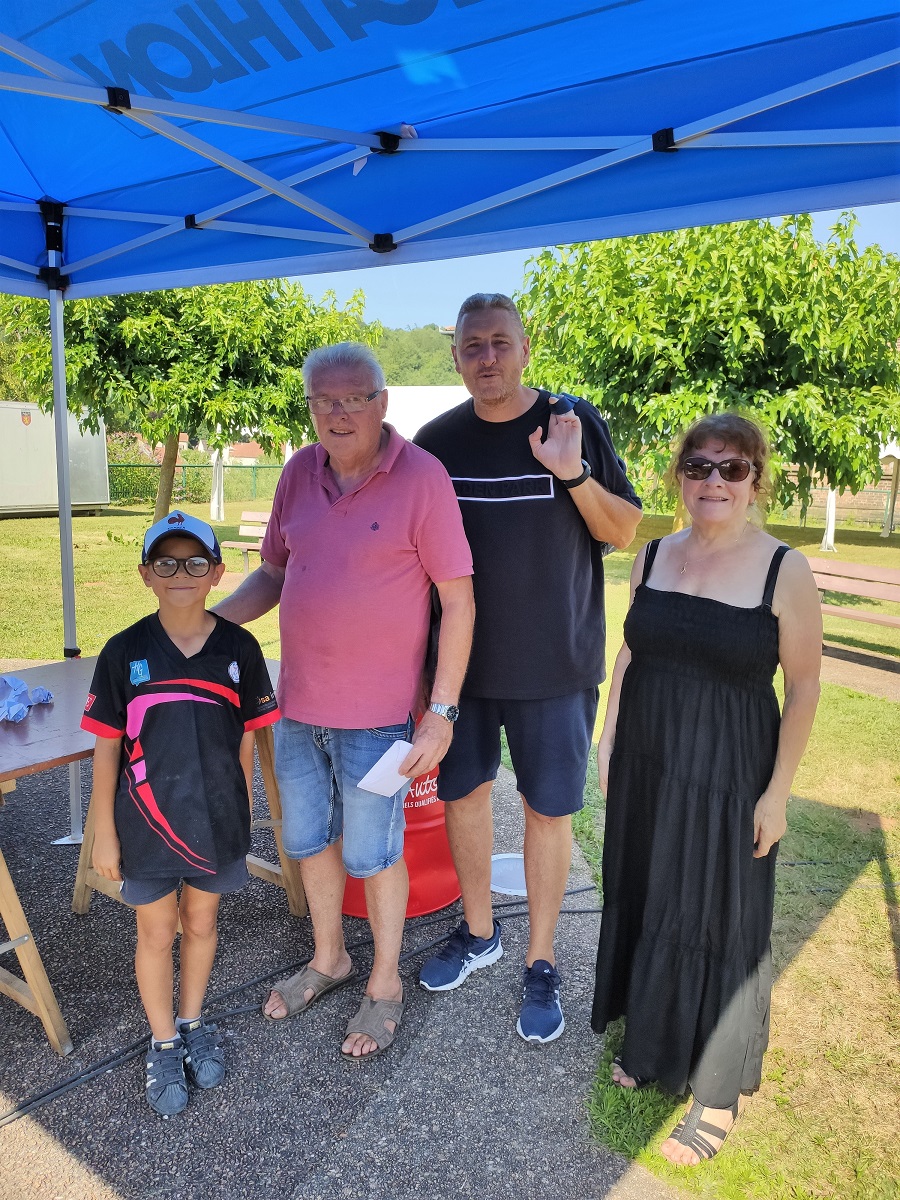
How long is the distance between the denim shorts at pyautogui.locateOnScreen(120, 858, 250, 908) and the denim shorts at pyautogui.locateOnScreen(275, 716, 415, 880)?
0.88 ft

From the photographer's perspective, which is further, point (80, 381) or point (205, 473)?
point (205, 473)

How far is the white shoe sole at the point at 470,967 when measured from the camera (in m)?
A: 2.60

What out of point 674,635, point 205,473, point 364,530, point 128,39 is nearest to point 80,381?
point 128,39

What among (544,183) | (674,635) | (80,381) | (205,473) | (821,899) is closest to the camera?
(674,635)

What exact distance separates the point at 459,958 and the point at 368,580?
1.36 meters

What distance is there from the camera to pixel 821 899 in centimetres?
336

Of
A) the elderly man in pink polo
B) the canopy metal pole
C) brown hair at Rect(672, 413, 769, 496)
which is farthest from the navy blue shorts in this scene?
the canopy metal pole

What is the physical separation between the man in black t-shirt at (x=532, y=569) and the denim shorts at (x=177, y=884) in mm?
706

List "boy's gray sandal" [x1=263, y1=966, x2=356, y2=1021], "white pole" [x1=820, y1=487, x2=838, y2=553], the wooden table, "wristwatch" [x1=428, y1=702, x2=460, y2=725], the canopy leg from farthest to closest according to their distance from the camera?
"white pole" [x1=820, y1=487, x2=838, y2=553]
the canopy leg
"boy's gray sandal" [x1=263, y1=966, x2=356, y2=1021]
the wooden table
"wristwatch" [x1=428, y1=702, x2=460, y2=725]

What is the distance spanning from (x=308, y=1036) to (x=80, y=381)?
22.4ft

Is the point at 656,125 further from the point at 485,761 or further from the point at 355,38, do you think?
the point at 485,761

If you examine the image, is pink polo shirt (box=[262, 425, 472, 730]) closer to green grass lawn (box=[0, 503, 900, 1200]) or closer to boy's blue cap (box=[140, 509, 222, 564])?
boy's blue cap (box=[140, 509, 222, 564])

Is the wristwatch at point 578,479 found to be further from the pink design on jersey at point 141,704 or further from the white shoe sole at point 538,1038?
the white shoe sole at point 538,1038

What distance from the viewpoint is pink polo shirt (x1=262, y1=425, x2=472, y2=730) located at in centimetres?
212
